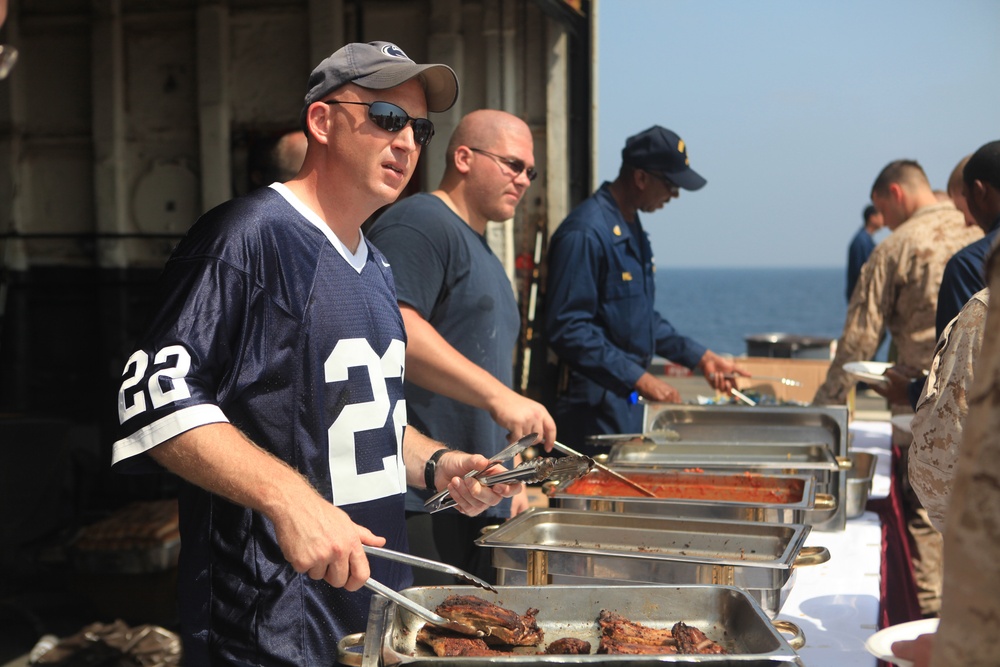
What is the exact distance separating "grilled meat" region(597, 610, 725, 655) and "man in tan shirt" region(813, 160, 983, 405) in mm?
3522

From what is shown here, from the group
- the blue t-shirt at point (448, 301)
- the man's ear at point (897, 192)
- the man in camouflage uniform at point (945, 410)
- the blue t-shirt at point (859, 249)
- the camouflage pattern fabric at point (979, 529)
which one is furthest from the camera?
the blue t-shirt at point (859, 249)

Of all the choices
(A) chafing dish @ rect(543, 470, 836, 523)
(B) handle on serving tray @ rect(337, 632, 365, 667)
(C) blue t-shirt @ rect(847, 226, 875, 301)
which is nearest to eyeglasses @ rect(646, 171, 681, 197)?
(A) chafing dish @ rect(543, 470, 836, 523)

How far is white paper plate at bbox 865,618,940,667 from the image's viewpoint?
1.43m

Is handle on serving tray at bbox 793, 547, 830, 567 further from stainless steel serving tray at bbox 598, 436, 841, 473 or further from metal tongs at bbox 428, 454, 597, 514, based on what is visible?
stainless steel serving tray at bbox 598, 436, 841, 473

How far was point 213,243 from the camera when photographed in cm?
172

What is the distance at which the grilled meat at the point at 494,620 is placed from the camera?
1.54m

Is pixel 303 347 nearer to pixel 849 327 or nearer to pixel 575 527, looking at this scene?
pixel 575 527

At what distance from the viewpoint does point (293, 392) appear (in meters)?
1.76

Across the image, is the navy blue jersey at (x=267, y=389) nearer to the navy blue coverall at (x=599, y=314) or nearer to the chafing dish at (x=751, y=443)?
the chafing dish at (x=751, y=443)

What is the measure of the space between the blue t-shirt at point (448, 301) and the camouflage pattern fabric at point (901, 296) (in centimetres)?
248

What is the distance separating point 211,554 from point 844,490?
1.98 metres

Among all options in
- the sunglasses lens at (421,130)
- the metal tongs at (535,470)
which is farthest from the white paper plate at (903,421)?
the sunglasses lens at (421,130)

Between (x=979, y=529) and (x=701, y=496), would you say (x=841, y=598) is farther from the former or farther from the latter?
(x=979, y=529)

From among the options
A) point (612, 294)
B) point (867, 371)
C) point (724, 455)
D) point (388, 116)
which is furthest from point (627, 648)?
point (867, 371)
